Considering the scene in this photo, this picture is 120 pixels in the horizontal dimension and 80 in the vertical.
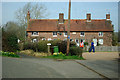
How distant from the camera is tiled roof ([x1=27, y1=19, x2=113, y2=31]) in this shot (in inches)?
1879

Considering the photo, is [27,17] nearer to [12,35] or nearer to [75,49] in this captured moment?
[12,35]

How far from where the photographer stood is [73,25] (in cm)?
4872

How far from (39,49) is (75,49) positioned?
5.25 meters

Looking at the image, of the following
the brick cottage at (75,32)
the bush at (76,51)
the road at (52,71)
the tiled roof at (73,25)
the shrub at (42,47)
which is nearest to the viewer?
the road at (52,71)

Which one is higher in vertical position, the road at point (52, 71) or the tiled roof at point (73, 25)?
the tiled roof at point (73, 25)

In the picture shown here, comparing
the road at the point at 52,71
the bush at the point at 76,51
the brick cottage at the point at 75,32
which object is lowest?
the road at the point at 52,71

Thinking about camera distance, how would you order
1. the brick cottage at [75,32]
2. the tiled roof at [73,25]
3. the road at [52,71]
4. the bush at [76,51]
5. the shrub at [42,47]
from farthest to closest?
1. the tiled roof at [73,25]
2. the brick cottage at [75,32]
3. the shrub at [42,47]
4. the bush at [76,51]
5. the road at [52,71]

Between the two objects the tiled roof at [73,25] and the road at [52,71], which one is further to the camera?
the tiled roof at [73,25]

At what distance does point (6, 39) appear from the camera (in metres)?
23.0

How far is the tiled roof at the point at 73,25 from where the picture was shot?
4773 cm

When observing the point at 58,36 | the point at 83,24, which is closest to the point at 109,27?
the point at 83,24

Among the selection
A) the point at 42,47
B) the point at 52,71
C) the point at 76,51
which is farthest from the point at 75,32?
the point at 52,71

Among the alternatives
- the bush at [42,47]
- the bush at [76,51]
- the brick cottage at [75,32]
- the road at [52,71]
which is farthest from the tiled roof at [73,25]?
the road at [52,71]

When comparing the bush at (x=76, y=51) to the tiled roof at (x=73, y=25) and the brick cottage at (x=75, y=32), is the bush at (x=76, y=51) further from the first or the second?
the tiled roof at (x=73, y=25)
